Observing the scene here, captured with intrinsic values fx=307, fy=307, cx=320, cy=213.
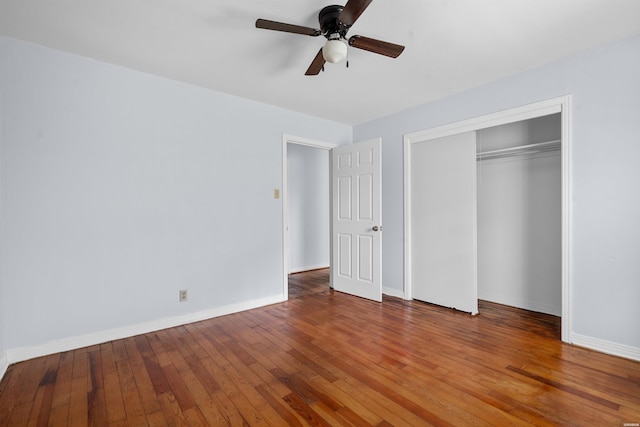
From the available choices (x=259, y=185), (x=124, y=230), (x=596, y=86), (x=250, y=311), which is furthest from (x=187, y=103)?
(x=596, y=86)

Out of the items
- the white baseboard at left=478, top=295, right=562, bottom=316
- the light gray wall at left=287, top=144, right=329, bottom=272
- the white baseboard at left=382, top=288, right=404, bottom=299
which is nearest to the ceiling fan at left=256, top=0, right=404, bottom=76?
the white baseboard at left=382, top=288, right=404, bottom=299

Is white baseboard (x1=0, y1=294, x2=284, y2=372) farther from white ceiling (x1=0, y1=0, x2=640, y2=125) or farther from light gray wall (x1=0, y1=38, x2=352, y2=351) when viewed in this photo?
white ceiling (x1=0, y1=0, x2=640, y2=125)

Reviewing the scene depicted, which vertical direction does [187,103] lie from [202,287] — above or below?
above

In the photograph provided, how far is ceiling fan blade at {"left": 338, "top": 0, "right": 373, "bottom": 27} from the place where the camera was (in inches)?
66.5

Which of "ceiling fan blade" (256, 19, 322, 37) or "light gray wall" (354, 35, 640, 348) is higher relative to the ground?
"ceiling fan blade" (256, 19, 322, 37)

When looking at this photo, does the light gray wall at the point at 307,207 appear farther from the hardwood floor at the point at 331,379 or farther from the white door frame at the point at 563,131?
the white door frame at the point at 563,131

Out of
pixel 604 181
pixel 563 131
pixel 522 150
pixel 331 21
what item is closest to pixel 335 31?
pixel 331 21

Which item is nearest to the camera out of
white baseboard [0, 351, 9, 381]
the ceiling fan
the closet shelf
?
the ceiling fan

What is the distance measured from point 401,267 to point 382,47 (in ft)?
9.20

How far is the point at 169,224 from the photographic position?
3104 millimetres

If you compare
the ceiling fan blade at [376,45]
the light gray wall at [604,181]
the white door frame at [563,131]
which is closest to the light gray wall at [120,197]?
the ceiling fan blade at [376,45]

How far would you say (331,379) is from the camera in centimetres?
213

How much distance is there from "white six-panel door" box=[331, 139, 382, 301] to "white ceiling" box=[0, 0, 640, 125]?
1.06m

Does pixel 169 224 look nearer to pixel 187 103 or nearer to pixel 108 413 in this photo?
pixel 187 103
